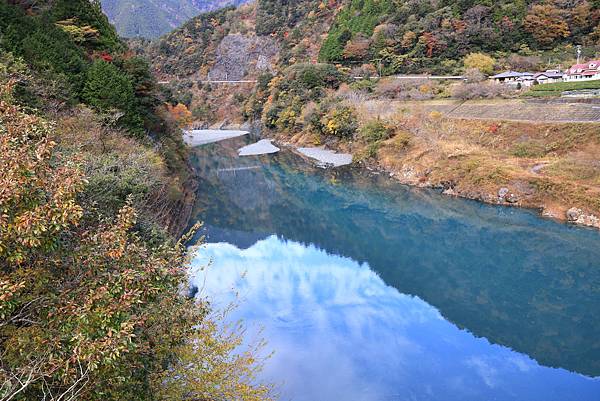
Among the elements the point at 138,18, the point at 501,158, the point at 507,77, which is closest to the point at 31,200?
the point at 501,158

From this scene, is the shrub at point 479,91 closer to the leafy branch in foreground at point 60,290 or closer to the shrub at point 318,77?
the shrub at point 318,77

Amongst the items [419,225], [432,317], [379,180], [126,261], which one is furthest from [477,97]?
[126,261]

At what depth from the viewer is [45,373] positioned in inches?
166

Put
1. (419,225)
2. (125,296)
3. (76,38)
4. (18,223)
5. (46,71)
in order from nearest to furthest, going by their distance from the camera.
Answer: (18,223) → (125,296) → (46,71) → (419,225) → (76,38)

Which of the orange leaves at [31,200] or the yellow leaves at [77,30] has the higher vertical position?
the yellow leaves at [77,30]

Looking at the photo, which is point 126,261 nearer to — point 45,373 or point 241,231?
point 45,373

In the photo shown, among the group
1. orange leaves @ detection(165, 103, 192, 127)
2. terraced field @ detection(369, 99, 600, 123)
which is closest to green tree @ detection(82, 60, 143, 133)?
orange leaves @ detection(165, 103, 192, 127)

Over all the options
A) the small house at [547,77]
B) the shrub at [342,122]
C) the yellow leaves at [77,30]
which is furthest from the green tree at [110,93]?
the small house at [547,77]

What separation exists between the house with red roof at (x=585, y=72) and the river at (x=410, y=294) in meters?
19.8

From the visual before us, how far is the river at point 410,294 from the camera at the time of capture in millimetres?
12164

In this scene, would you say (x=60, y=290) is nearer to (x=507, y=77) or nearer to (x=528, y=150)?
(x=528, y=150)

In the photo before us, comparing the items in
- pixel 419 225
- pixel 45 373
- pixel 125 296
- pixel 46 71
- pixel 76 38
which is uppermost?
pixel 76 38

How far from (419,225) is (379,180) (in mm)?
9424

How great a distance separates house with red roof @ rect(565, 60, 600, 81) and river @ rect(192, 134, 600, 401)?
19.8m
